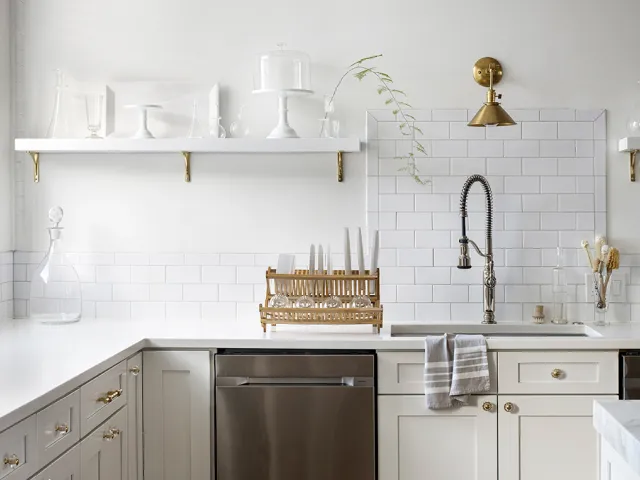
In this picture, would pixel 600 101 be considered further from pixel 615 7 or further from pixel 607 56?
pixel 615 7

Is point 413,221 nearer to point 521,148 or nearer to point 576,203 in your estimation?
point 521,148

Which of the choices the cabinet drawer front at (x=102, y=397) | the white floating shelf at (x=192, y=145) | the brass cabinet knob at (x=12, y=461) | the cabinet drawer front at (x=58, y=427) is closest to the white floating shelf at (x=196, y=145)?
the white floating shelf at (x=192, y=145)

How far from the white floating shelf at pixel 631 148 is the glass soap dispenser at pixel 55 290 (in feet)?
8.30

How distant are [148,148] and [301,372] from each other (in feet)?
4.15

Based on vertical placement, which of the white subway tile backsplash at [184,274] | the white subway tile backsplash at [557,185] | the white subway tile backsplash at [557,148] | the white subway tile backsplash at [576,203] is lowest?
the white subway tile backsplash at [184,274]

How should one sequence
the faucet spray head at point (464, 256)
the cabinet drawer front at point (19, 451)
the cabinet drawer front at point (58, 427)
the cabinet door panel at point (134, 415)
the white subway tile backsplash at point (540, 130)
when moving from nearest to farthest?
the cabinet drawer front at point (19, 451)
the cabinet drawer front at point (58, 427)
the cabinet door panel at point (134, 415)
the faucet spray head at point (464, 256)
the white subway tile backsplash at point (540, 130)

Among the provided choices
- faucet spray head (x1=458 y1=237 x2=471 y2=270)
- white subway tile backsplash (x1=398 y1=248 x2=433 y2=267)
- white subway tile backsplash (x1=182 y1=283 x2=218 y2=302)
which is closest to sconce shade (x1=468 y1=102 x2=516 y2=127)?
faucet spray head (x1=458 y1=237 x2=471 y2=270)

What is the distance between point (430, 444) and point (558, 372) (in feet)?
1.89

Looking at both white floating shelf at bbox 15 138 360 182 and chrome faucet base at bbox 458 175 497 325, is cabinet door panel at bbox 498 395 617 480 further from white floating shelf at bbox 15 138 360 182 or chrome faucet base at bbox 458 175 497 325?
white floating shelf at bbox 15 138 360 182

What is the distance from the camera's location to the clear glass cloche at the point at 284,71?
359cm

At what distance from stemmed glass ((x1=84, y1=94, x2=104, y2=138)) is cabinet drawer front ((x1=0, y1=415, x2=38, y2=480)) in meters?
1.88

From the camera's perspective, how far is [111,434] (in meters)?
2.76

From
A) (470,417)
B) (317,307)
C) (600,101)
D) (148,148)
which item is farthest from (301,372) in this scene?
(600,101)

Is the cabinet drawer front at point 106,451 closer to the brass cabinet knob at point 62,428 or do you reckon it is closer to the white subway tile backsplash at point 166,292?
the brass cabinet knob at point 62,428
